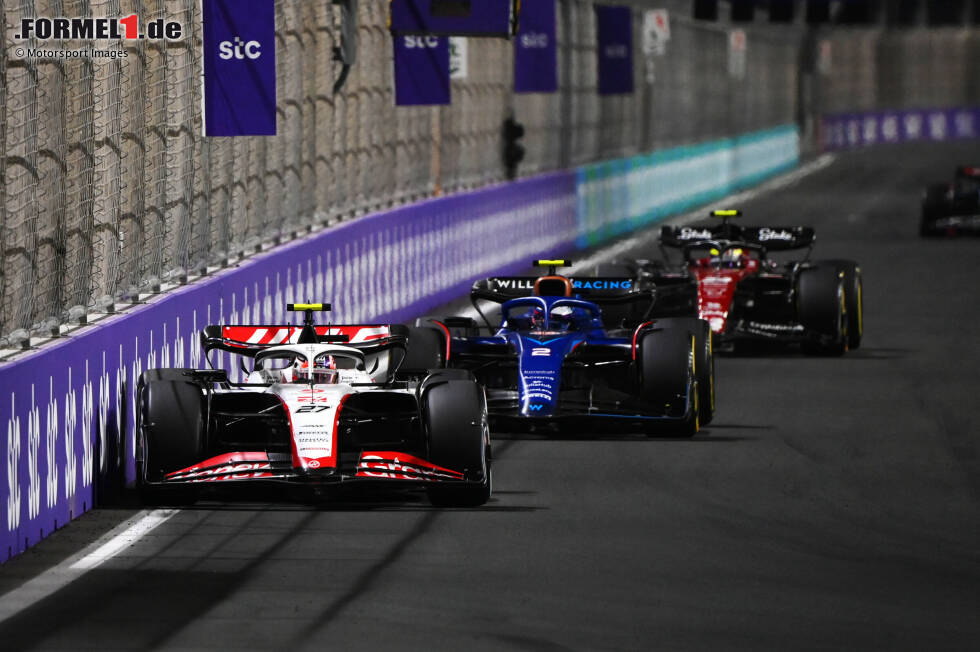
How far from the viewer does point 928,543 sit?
1054 centimetres

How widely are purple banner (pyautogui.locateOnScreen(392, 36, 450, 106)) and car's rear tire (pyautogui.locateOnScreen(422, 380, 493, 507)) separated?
38.5ft

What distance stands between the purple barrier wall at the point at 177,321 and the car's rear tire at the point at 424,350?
4.07ft

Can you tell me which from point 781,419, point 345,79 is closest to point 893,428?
point 781,419

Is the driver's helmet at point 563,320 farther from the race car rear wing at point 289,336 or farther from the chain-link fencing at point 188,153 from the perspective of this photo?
the race car rear wing at point 289,336

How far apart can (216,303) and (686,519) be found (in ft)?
15.2

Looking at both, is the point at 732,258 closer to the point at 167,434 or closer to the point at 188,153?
the point at 188,153

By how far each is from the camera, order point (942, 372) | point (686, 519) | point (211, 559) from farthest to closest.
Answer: point (942, 372), point (686, 519), point (211, 559)

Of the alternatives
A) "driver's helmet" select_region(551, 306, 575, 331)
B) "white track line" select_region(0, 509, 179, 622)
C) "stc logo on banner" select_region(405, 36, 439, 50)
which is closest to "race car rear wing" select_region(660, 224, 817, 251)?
"stc logo on banner" select_region(405, 36, 439, 50)

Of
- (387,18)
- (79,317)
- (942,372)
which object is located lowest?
(942,372)

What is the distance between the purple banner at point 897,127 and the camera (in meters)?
89.1

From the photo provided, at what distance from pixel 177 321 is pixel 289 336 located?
1.36 m

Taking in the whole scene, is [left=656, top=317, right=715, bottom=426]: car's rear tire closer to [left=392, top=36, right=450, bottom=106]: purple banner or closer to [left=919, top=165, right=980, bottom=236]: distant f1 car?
[left=392, top=36, right=450, bottom=106]: purple banner

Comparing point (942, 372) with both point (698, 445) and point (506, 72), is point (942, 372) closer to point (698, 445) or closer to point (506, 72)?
point (698, 445)

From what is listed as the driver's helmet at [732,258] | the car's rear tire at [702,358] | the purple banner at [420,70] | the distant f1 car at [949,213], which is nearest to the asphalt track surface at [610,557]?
the car's rear tire at [702,358]
